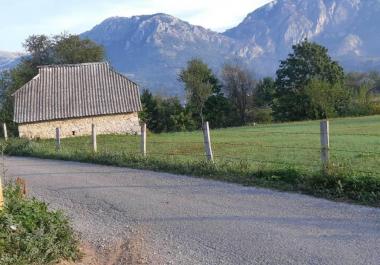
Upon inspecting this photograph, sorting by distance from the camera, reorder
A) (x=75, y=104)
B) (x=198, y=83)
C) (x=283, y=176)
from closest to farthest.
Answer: (x=283, y=176), (x=75, y=104), (x=198, y=83)

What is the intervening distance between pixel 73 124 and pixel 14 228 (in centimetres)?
3630

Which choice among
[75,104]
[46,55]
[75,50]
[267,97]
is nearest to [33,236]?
[75,104]

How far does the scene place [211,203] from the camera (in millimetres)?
9570

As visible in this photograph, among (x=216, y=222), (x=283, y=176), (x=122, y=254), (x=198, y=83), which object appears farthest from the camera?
(x=198, y=83)

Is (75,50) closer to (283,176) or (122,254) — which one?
(283,176)

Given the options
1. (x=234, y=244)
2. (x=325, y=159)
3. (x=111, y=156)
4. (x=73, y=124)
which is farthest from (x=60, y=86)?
(x=234, y=244)

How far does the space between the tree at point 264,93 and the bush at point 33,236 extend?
2722 inches

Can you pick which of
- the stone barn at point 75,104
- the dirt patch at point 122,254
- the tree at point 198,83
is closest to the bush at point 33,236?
the dirt patch at point 122,254

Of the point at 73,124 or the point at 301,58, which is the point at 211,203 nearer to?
the point at 73,124

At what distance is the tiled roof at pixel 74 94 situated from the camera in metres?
41.9

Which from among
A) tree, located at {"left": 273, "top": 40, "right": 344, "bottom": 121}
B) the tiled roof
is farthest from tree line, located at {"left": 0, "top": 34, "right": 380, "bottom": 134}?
the tiled roof

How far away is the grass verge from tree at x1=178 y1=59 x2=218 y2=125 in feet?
191

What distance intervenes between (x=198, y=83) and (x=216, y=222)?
224 ft

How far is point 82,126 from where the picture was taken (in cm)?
4234
